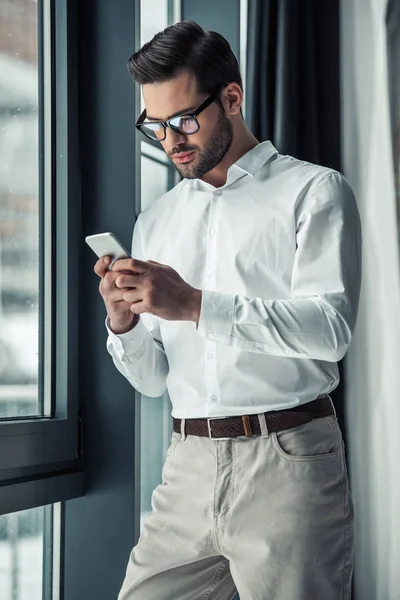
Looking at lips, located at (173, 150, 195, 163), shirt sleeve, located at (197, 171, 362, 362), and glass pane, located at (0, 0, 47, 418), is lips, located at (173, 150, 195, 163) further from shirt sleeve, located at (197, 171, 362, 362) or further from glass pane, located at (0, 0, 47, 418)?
glass pane, located at (0, 0, 47, 418)

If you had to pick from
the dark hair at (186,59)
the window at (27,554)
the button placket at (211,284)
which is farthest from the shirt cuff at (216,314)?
the window at (27,554)

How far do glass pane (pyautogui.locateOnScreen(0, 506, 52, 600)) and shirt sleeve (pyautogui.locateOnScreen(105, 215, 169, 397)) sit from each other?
19.3 inches

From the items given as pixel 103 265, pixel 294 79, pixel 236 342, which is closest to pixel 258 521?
pixel 236 342

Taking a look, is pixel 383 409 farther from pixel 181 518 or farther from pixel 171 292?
pixel 171 292

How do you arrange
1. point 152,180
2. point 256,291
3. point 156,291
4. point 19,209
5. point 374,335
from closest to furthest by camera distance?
point 156,291
point 256,291
point 19,209
point 152,180
point 374,335

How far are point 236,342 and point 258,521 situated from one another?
13.1 inches

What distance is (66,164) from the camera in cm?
210

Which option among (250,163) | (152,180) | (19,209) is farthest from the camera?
(152,180)

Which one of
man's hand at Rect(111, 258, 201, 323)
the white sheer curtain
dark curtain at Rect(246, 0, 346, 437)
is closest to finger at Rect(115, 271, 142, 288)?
man's hand at Rect(111, 258, 201, 323)

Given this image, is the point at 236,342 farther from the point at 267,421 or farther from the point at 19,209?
the point at 19,209

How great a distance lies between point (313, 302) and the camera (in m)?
1.46

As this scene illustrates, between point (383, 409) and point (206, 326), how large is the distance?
118 centimetres

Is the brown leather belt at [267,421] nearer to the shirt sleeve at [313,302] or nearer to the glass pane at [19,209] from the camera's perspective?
the shirt sleeve at [313,302]

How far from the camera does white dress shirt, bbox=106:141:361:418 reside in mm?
1447
